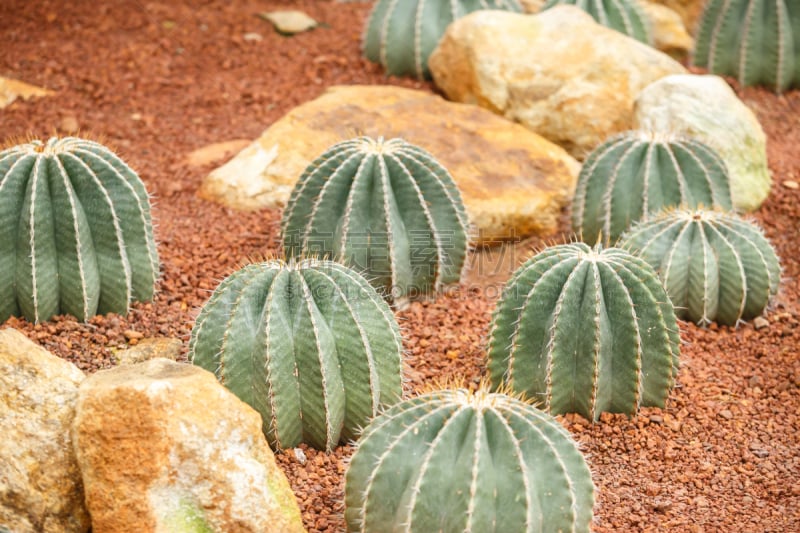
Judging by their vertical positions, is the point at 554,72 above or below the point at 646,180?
above

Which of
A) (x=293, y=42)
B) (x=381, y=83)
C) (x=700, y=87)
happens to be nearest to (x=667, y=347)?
(x=700, y=87)

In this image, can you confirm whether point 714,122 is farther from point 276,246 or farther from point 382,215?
point 276,246

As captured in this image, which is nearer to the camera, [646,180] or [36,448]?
[36,448]

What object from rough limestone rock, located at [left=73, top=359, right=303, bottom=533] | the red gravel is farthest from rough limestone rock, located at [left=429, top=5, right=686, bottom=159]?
rough limestone rock, located at [left=73, top=359, right=303, bottom=533]

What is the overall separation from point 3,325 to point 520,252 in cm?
289

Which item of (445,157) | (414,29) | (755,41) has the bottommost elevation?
(445,157)

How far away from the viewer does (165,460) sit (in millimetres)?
3242

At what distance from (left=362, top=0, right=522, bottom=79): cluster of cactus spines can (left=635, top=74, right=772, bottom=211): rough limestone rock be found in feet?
6.07

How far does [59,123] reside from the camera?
6.91 m

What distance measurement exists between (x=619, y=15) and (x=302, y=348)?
5.30 meters

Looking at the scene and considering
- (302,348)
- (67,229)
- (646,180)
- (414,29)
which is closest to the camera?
(302,348)

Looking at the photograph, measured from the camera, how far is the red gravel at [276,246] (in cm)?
403

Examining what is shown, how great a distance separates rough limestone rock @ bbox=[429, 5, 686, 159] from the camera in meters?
6.97

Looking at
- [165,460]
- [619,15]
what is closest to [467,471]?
[165,460]
